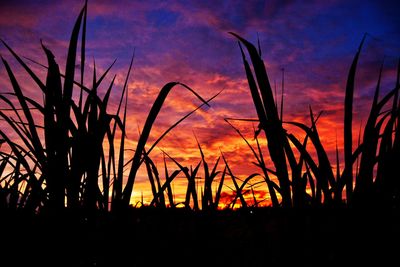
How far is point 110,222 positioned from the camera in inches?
62.4

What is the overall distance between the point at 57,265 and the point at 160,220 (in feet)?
2.06

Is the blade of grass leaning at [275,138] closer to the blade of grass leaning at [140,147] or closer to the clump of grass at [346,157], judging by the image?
the clump of grass at [346,157]

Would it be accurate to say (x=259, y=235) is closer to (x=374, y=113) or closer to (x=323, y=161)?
(x=323, y=161)

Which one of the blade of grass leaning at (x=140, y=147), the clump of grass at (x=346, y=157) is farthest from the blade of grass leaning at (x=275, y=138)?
the blade of grass leaning at (x=140, y=147)

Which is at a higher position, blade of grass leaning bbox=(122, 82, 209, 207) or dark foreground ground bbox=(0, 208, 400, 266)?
blade of grass leaning bbox=(122, 82, 209, 207)

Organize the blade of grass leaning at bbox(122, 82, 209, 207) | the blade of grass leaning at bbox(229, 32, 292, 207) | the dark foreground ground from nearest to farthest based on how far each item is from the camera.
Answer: the dark foreground ground < the blade of grass leaning at bbox(229, 32, 292, 207) < the blade of grass leaning at bbox(122, 82, 209, 207)

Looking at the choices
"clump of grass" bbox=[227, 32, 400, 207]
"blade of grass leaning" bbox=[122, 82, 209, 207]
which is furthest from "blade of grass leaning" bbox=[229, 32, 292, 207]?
"blade of grass leaning" bbox=[122, 82, 209, 207]

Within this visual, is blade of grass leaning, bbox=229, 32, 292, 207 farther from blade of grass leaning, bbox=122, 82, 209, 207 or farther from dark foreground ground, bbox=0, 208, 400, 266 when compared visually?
blade of grass leaning, bbox=122, 82, 209, 207

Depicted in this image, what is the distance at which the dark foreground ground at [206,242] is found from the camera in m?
1.26

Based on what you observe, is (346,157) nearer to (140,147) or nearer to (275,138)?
(275,138)

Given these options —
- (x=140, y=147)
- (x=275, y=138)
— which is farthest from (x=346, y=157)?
(x=140, y=147)

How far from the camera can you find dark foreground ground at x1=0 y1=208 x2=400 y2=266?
4.12ft

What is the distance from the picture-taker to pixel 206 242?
1.65m

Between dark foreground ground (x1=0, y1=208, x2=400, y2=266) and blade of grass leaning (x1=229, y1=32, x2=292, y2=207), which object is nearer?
dark foreground ground (x1=0, y1=208, x2=400, y2=266)
